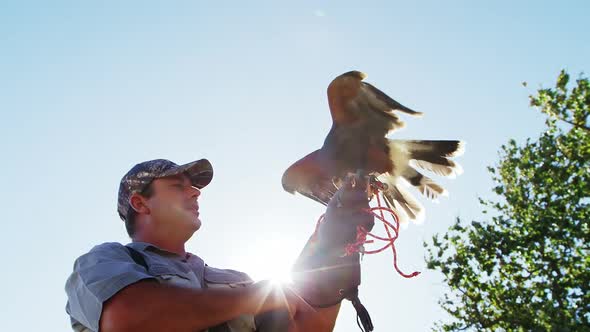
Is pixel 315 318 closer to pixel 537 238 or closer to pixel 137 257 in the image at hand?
pixel 137 257

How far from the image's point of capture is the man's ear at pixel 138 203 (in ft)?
9.86

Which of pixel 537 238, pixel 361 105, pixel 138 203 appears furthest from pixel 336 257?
pixel 537 238

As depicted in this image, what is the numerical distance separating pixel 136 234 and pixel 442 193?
2.47m

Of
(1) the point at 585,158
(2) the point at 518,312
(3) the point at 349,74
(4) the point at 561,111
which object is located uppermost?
(4) the point at 561,111

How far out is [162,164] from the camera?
312 cm

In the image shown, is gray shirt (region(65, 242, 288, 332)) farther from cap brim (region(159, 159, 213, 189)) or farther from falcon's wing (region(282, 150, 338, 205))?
falcon's wing (region(282, 150, 338, 205))

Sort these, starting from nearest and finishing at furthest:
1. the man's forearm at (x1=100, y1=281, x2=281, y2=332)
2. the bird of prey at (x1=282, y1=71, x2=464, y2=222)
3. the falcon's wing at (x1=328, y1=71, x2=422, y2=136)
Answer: the man's forearm at (x1=100, y1=281, x2=281, y2=332) < the bird of prey at (x1=282, y1=71, x2=464, y2=222) < the falcon's wing at (x1=328, y1=71, x2=422, y2=136)

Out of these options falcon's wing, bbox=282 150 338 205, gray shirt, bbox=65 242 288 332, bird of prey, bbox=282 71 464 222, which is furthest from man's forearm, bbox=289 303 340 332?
falcon's wing, bbox=282 150 338 205

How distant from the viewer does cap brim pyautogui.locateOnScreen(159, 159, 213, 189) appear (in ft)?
10.2

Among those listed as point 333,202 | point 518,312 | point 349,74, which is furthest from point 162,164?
point 518,312

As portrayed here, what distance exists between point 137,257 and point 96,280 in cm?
35

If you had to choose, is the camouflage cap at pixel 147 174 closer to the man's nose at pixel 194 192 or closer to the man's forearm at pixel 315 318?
the man's nose at pixel 194 192

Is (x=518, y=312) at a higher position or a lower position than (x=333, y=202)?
lower

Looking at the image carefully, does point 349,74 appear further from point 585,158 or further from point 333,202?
point 585,158
